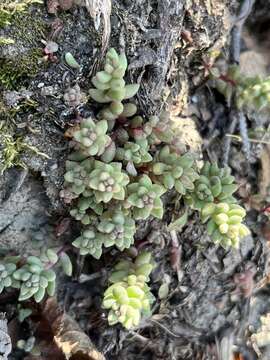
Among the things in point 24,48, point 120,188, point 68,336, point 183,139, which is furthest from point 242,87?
point 68,336

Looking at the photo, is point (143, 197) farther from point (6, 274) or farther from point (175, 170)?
point (6, 274)

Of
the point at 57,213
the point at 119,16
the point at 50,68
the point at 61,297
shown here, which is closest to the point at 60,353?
the point at 61,297

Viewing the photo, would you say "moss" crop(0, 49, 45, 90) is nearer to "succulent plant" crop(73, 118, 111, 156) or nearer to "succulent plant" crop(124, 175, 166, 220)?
"succulent plant" crop(73, 118, 111, 156)

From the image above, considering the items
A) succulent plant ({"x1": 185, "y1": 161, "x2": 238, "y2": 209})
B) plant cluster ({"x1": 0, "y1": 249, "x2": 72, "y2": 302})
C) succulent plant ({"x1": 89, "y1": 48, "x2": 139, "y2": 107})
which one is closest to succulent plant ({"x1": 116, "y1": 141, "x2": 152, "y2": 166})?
succulent plant ({"x1": 89, "y1": 48, "x2": 139, "y2": 107})

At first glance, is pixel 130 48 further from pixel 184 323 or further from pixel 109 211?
pixel 184 323

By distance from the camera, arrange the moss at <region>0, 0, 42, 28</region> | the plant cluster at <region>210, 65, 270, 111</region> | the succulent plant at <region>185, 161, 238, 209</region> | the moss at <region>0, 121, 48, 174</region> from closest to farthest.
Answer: the moss at <region>0, 0, 42, 28</region> < the moss at <region>0, 121, 48, 174</region> < the succulent plant at <region>185, 161, 238, 209</region> < the plant cluster at <region>210, 65, 270, 111</region>
